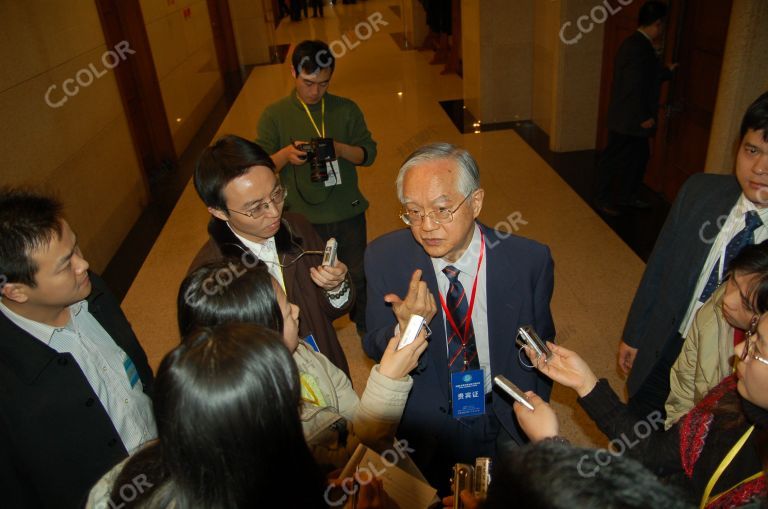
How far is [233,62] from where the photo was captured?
478 inches

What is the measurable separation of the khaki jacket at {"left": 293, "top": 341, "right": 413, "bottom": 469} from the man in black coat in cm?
63

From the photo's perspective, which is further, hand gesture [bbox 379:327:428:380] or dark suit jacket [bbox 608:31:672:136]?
dark suit jacket [bbox 608:31:672:136]

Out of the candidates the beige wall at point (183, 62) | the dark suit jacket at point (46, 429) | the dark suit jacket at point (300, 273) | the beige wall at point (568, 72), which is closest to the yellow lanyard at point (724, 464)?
the dark suit jacket at point (300, 273)

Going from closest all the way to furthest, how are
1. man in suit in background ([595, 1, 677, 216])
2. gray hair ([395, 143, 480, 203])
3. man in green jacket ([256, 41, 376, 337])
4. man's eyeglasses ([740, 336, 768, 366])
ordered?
man's eyeglasses ([740, 336, 768, 366]) < gray hair ([395, 143, 480, 203]) < man in green jacket ([256, 41, 376, 337]) < man in suit in background ([595, 1, 677, 216])

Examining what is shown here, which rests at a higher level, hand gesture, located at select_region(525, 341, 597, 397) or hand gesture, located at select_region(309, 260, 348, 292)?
hand gesture, located at select_region(309, 260, 348, 292)

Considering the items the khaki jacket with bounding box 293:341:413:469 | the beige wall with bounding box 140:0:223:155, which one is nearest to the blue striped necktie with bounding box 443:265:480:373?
the khaki jacket with bounding box 293:341:413:469

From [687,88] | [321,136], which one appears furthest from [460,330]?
[687,88]

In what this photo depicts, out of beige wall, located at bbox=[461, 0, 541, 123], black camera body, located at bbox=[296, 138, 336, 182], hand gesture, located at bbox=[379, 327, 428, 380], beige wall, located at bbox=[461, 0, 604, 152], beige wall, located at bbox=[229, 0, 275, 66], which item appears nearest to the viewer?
hand gesture, located at bbox=[379, 327, 428, 380]

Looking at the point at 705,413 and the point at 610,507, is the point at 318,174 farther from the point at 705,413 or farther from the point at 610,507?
the point at 610,507

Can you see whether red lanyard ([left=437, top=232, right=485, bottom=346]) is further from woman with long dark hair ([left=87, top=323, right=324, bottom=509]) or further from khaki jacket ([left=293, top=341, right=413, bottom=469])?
woman with long dark hair ([left=87, top=323, right=324, bottom=509])

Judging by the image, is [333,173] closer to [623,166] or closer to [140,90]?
[623,166]

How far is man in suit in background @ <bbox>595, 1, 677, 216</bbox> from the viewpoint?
427 centimetres

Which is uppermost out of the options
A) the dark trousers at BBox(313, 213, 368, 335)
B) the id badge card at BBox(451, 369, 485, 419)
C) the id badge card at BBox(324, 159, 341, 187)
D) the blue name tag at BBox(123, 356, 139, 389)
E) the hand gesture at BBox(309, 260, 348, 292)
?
the hand gesture at BBox(309, 260, 348, 292)

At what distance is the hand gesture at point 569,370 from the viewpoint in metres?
1.60
